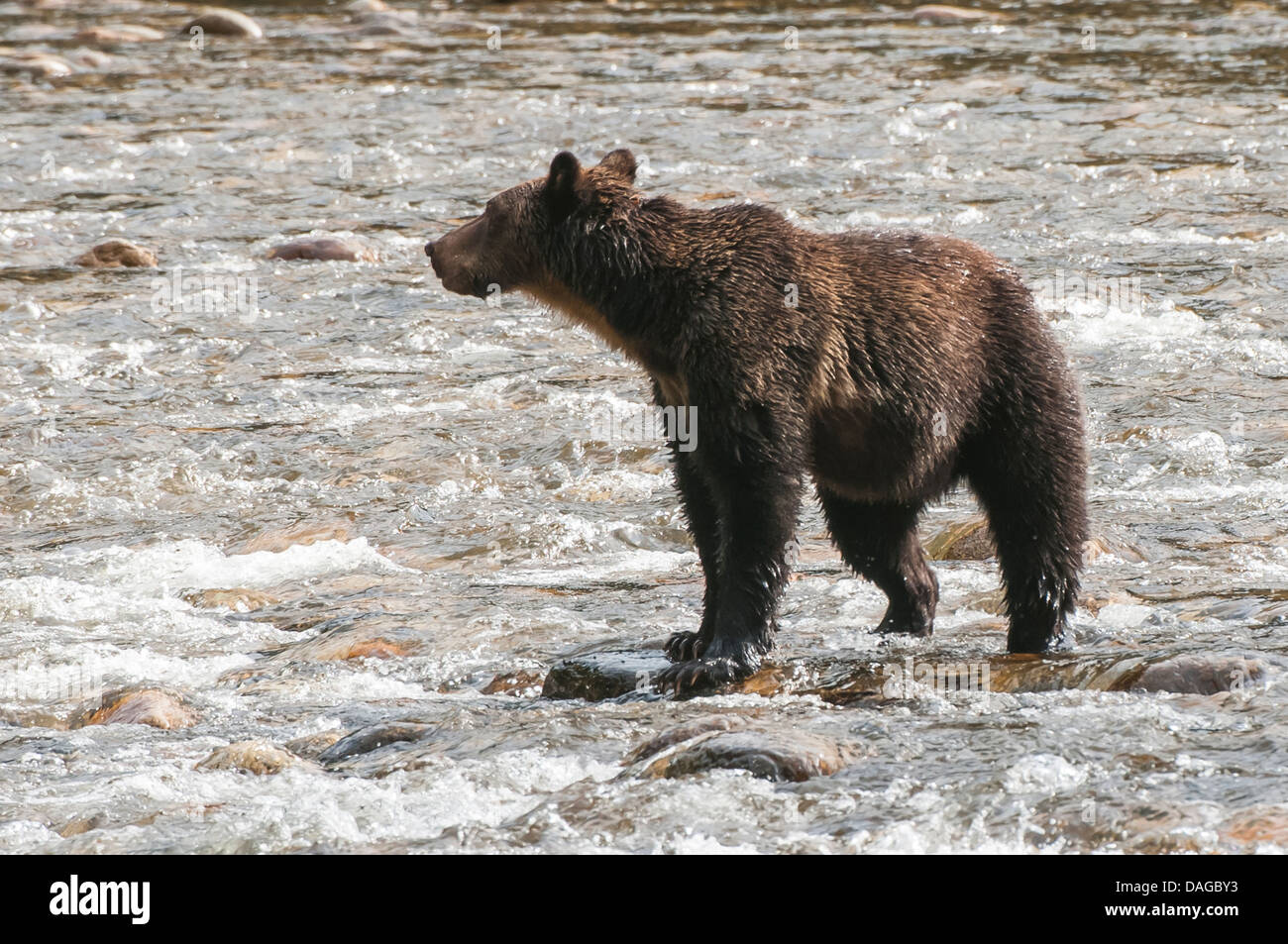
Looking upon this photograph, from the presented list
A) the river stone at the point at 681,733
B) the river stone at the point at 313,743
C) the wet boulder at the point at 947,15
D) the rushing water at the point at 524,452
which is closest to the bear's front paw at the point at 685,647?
the rushing water at the point at 524,452

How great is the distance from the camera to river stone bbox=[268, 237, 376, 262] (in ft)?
41.4

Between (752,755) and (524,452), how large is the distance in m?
4.41

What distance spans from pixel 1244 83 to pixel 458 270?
12462mm

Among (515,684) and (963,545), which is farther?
(963,545)

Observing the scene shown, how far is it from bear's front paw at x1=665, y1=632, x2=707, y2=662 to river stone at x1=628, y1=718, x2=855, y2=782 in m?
1.06

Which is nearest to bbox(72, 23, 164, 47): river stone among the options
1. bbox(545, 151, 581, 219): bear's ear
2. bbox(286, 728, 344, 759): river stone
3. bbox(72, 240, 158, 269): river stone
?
bbox(72, 240, 158, 269): river stone

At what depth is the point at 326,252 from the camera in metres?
12.6

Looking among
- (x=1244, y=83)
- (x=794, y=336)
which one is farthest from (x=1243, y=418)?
(x=1244, y=83)

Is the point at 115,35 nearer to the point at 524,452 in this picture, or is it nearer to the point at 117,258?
the point at 117,258

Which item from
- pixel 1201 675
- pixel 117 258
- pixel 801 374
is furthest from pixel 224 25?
pixel 1201 675

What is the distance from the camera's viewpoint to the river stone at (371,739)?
5492 millimetres

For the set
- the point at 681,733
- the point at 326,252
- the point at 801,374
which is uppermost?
the point at 801,374

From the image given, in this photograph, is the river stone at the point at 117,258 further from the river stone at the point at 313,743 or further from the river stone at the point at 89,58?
the river stone at the point at 89,58

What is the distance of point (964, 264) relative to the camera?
6285 millimetres
